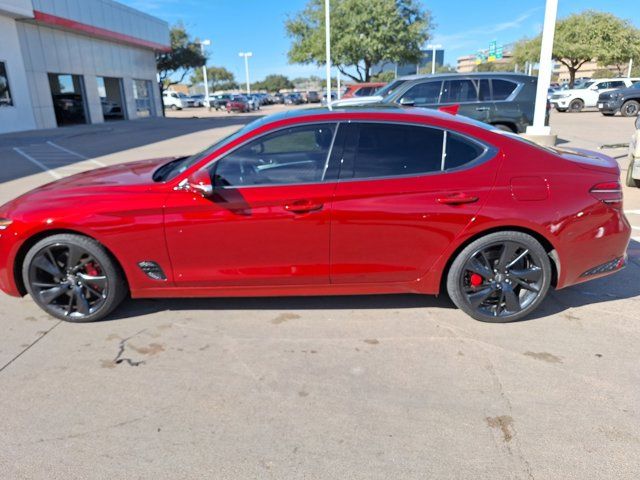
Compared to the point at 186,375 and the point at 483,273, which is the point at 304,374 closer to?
the point at 186,375

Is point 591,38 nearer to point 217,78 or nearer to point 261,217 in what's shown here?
point 261,217

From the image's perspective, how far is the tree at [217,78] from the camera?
301 ft

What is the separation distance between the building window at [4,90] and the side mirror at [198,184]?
2155 centimetres

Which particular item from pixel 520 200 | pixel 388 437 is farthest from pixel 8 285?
pixel 520 200

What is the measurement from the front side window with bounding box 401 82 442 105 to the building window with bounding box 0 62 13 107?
18318 mm

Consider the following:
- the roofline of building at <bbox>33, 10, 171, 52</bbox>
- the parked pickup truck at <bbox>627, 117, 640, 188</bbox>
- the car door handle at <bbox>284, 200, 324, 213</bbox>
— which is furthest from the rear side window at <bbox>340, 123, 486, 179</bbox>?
the roofline of building at <bbox>33, 10, 171, 52</bbox>

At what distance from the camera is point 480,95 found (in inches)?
419

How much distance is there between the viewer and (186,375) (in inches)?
119

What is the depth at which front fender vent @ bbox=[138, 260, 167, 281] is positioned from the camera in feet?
11.5

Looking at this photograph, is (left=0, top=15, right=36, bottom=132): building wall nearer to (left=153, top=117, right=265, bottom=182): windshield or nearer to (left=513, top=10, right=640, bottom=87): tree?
(left=153, top=117, right=265, bottom=182): windshield

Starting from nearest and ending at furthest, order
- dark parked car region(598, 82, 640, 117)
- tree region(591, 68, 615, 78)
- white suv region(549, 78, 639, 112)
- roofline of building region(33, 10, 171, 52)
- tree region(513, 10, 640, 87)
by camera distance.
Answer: roofline of building region(33, 10, 171, 52) < dark parked car region(598, 82, 640, 117) < white suv region(549, 78, 639, 112) < tree region(513, 10, 640, 87) < tree region(591, 68, 615, 78)

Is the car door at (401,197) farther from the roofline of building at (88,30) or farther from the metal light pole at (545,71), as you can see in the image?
the roofline of building at (88,30)

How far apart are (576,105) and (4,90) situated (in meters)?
30.9

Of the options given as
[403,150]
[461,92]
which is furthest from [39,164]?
[403,150]
